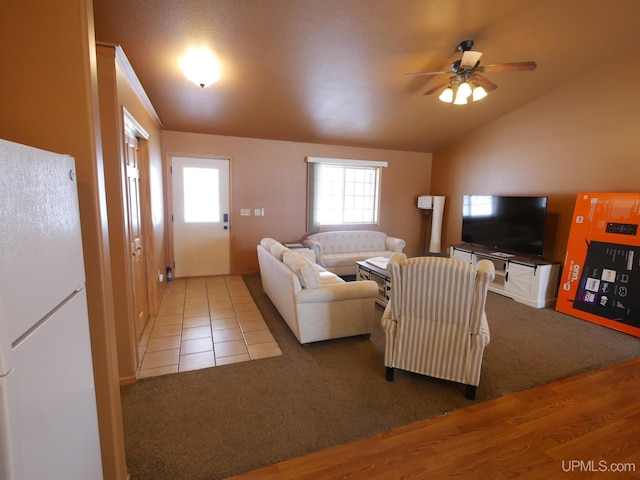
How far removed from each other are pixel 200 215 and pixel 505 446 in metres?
4.94

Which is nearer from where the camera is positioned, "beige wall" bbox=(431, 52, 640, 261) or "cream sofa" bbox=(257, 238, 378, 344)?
"cream sofa" bbox=(257, 238, 378, 344)

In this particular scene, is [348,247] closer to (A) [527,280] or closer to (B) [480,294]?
(A) [527,280]

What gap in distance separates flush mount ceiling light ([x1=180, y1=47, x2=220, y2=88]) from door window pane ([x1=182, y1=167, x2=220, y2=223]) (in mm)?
2160

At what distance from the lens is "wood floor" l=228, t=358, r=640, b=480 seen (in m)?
1.68

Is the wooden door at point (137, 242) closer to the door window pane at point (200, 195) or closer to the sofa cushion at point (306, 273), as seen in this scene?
the sofa cushion at point (306, 273)

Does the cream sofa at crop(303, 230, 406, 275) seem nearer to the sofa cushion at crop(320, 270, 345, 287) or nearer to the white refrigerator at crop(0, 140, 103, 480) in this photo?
the sofa cushion at crop(320, 270, 345, 287)

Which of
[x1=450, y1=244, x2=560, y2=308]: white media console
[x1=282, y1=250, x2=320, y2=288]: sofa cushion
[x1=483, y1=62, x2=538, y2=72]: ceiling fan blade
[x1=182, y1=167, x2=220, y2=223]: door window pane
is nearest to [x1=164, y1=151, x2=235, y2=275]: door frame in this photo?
[x1=182, y1=167, x2=220, y2=223]: door window pane

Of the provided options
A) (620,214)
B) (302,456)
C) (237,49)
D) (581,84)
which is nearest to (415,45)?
(237,49)

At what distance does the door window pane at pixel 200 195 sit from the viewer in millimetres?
5160

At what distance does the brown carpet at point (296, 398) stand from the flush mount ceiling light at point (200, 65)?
276 cm

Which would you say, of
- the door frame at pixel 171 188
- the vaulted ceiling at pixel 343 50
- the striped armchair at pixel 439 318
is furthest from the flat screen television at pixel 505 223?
the door frame at pixel 171 188

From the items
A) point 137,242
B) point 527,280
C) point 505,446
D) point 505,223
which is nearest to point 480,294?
point 505,446

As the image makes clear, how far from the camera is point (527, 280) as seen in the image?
171 inches

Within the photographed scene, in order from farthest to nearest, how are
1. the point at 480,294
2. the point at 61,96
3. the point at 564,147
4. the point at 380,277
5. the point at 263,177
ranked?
the point at 263,177
the point at 564,147
the point at 380,277
the point at 480,294
the point at 61,96
